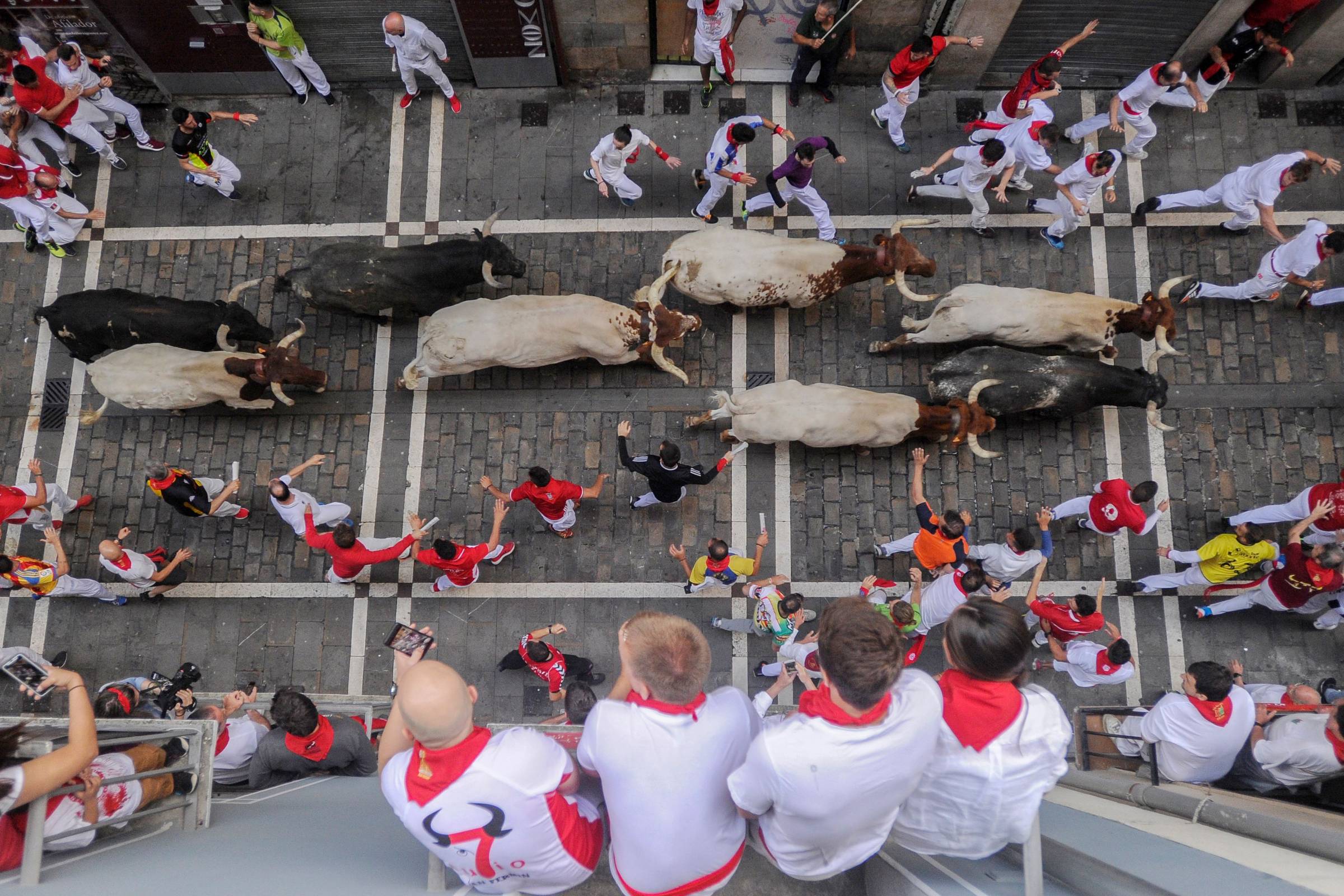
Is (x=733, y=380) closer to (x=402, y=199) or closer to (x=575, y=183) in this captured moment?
(x=575, y=183)

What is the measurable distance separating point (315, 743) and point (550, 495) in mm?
3414

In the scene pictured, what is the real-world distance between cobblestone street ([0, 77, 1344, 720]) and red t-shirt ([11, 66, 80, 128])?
1158mm

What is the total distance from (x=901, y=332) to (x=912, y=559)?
3.13 m

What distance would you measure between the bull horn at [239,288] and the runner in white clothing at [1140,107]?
38.3 ft

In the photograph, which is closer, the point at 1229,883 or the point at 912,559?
the point at 1229,883

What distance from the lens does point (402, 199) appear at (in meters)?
11.6

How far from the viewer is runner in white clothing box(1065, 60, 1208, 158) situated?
10.2m

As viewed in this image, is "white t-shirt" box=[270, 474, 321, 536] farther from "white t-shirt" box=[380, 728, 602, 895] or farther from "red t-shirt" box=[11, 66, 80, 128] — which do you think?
"red t-shirt" box=[11, 66, 80, 128]

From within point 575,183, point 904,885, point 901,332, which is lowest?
point 904,885

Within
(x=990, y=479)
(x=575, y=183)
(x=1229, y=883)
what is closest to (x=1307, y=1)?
(x=990, y=479)

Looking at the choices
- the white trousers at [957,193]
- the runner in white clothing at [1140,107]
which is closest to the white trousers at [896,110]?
the white trousers at [957,193]

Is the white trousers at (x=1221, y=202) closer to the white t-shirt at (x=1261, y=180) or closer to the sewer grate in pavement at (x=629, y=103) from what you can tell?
the white t-shirt at (x=1261, y=180)

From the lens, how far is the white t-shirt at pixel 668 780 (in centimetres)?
430

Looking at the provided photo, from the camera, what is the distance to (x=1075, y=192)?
10.5 metres
